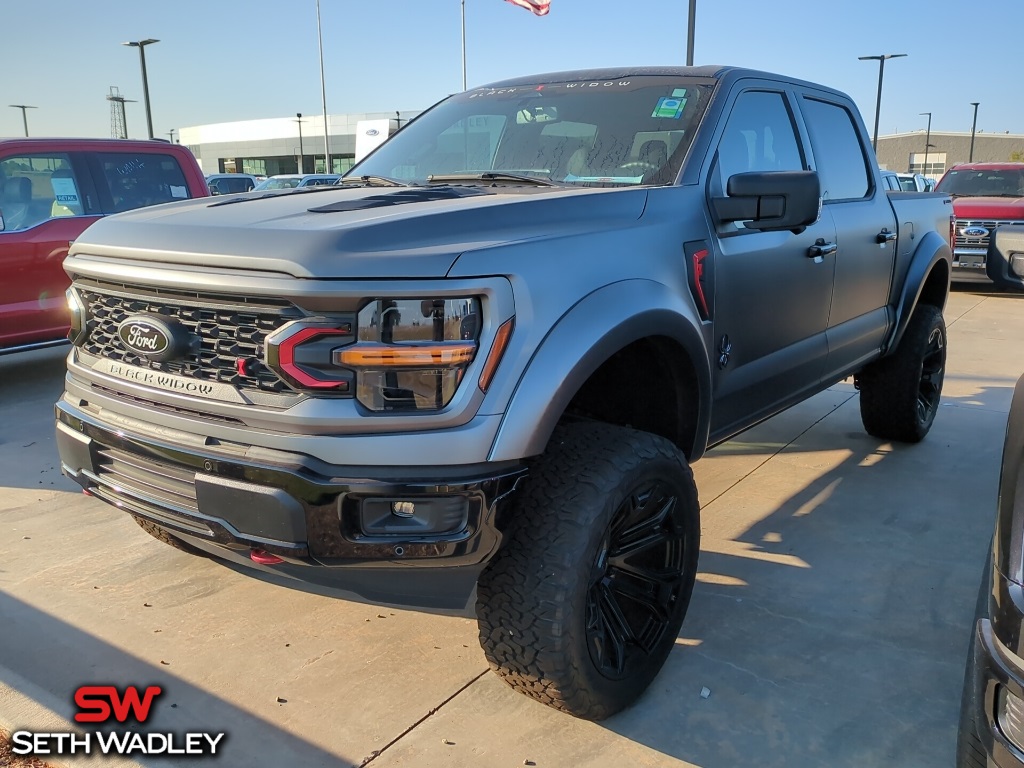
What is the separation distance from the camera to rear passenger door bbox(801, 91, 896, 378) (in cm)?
378

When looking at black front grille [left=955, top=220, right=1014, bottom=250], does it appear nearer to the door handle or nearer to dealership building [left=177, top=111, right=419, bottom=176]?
the door handle

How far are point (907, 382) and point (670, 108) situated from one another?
255 cm

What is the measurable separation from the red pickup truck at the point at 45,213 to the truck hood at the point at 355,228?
4.46 m

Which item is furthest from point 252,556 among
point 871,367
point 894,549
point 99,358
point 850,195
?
point 871,367

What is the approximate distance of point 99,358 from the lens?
252 cm

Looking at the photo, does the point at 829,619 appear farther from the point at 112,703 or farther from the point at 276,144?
the point at 276,144

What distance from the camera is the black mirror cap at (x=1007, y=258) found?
242 cm

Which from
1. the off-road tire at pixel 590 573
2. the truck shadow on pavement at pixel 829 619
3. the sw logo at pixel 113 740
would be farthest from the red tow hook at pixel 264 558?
the truck shadow on pavement at pixel 829 619

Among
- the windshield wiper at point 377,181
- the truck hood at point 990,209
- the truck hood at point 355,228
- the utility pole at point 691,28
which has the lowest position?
the truck hood at point 990,209

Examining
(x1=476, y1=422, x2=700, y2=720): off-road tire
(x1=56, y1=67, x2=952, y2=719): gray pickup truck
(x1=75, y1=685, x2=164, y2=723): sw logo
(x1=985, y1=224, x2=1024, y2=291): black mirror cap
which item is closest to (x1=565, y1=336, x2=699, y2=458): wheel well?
(x1=56, y1=67, x2=952, y2=719): gray pickup truck

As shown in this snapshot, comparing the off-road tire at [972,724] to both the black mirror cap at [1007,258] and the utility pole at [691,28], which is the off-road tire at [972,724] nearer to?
the black mirror cap at [1007,258]

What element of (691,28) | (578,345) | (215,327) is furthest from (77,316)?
(691,28)

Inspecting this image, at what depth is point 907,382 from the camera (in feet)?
15.6

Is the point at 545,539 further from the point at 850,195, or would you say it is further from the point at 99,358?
the point at 850,195
